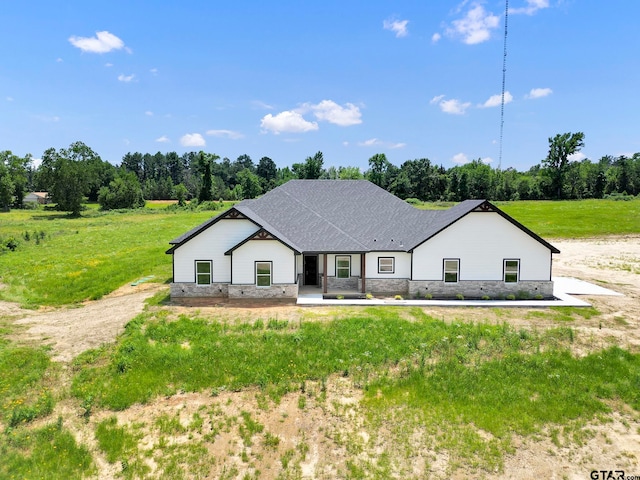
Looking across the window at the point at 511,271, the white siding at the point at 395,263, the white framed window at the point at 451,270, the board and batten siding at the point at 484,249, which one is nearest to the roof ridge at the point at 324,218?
the white siding at the point at 395,263

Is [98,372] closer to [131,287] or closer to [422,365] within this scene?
[422,365]

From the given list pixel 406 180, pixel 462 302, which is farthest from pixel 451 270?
pixel 406 180

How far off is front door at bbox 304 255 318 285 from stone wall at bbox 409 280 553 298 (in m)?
6.23

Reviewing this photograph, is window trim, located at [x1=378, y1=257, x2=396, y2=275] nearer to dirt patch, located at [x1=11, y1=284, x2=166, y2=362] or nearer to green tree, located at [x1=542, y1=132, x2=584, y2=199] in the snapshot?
dirt patch, located at [x1=11, y1=284, x2=166, y2=362]

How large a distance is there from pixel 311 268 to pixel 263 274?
413 centimetres

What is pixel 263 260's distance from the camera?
928 inches

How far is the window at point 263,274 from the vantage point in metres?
23.7

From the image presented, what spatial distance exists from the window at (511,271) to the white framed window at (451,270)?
2827mm

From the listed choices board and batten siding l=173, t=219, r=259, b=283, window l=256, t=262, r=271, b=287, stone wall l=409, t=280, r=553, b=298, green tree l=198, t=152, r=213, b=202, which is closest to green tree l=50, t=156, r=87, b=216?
green tree l=198, t=152, r=213, b=202

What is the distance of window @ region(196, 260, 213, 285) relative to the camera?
951 inches

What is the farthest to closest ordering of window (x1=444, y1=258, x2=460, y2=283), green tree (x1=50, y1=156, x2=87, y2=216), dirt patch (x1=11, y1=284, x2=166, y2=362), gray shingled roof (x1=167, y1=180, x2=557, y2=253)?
1. green tree (x1=50, y1=156, x2=87, y2=216)
2. gray shingled roof (x1=167, y1=180, x2=557, y2=253)
3. window (x1=444, y1=258, x2=460, y2=283)
4. dirt patch (x1=11, y1=284, x2=166, y2=362)

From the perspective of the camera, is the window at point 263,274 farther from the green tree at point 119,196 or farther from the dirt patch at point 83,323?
the green tree at point 119,196

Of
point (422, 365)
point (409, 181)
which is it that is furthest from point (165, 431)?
point (409, 181)

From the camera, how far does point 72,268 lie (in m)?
32.2
